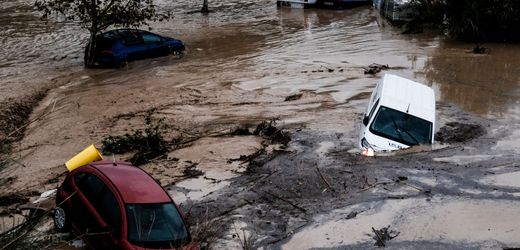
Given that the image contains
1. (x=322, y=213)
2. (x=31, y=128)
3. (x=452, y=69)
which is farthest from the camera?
Answer: (x=452, y=69)

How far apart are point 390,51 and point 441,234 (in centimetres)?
1507

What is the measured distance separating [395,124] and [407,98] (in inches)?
32.5

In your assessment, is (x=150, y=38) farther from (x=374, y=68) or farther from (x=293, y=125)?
(x=293, y=125)

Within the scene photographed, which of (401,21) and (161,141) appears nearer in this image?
(161,141)

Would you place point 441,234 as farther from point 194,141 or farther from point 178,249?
point 194,141

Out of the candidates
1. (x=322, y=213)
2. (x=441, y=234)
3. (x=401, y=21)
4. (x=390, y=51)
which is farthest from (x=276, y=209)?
(x=401, y=21)

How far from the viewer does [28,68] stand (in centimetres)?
2175

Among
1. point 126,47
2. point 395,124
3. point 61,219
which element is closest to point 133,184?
point 61,219

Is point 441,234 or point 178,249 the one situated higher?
point 178,249

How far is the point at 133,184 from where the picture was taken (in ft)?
28.3

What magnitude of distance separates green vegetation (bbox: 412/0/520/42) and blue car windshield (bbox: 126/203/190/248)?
19.1 metres

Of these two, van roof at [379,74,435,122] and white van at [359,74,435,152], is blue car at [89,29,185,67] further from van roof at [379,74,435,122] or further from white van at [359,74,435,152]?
white van at [359,74,435,152]

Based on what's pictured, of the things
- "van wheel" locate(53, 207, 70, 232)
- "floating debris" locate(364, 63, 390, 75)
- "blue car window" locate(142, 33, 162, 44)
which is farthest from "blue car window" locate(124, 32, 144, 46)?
"van wheel" locate(53, 207, 70, 232)

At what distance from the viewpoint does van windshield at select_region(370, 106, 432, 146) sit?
1254 cm
